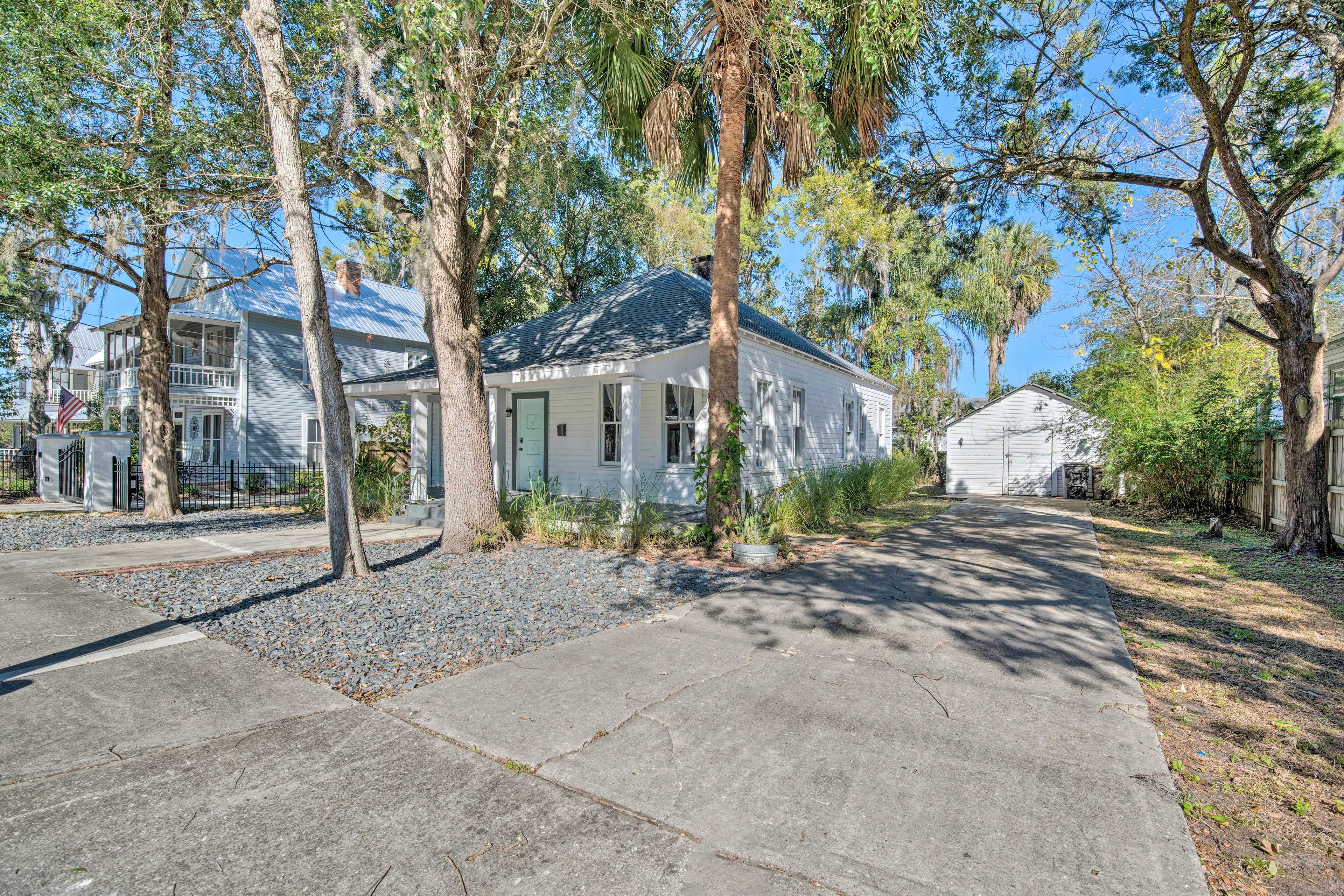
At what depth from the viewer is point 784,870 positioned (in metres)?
2.22

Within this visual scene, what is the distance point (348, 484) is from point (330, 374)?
1100 millimetres

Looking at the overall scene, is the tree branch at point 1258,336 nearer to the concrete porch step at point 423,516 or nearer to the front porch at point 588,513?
the front porch at point 588,513

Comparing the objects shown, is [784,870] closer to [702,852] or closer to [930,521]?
[702,852]

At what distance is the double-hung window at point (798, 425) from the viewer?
14.8m

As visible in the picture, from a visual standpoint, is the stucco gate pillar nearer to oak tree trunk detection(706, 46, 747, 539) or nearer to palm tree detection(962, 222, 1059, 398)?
oak tree trunk detection(706, 46, 747, 539)

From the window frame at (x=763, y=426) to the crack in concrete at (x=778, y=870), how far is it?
10.5 m

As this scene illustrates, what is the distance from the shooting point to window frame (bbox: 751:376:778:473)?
42.3 feet

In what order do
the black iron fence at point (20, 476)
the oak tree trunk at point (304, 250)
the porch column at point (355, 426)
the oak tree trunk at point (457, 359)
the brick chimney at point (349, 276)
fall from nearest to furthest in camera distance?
the oak tree trunk at point (304, 250) → the oak tree trunk at point (457, 359) → the porch column at point (355, 426) → the black iron fence at point (20, 476) → the brick chimney at point (349, 276)

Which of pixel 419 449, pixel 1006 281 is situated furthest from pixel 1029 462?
pixel 419 449

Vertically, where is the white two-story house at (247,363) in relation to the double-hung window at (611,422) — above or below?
above

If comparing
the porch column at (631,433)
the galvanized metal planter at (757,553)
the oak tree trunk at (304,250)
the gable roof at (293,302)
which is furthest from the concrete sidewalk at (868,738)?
the gable roof at (293,302)

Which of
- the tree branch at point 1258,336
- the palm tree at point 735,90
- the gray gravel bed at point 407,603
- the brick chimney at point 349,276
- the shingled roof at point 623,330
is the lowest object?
the gray gravel bed at point 407,603

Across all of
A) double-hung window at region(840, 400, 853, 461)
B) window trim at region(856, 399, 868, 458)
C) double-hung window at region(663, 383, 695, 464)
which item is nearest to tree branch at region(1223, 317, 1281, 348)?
double-hung window at region(663, 383, 695, 464)

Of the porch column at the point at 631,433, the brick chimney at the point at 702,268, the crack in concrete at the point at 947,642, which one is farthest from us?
the brick chimney at the point at 702,268
